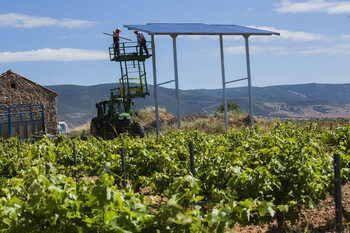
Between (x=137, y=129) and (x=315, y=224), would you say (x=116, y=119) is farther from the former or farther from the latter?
(x=315, y=224)

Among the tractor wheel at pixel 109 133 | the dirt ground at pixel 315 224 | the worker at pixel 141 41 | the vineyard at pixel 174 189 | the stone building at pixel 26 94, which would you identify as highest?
the worker at pixel 141 41

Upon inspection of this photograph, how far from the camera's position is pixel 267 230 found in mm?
6570

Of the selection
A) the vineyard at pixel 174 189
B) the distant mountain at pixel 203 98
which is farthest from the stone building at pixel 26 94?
the distant mountain at pixel 203 98

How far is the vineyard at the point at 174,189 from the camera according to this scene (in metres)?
2.88

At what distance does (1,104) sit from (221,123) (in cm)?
1156

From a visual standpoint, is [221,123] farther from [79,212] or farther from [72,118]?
[72,118]

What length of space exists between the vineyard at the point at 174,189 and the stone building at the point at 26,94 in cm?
999

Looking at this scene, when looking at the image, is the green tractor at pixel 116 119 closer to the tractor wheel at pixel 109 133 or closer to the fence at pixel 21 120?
the tractor wheel at pixel 109 133

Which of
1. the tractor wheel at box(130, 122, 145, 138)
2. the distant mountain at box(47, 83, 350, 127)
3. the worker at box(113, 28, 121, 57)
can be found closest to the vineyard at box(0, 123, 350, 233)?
the tractor wheel at box(130, 122, 145, 138)

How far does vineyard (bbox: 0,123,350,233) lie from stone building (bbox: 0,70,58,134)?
999cm

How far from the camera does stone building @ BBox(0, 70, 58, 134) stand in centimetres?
2117

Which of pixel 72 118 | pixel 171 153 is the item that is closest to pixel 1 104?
pixel 171 153

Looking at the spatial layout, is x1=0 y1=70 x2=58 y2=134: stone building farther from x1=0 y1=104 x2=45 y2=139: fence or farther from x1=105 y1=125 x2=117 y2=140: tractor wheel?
x1=105 y1=125 x2=117 y2=140: tractor wheel

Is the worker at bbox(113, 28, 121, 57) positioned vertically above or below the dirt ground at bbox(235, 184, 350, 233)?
above
